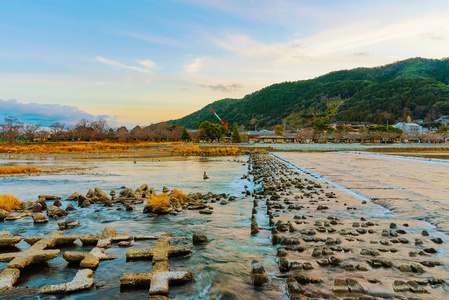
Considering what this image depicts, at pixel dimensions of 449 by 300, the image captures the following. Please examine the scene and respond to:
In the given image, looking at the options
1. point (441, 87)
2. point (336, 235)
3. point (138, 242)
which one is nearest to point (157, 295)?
point (138, 242)

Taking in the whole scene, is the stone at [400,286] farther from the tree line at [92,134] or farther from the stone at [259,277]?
the tree line at [92,134]

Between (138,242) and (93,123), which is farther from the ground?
(93,123)

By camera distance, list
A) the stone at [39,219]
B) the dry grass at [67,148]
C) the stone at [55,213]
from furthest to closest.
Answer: the dry grass at [67,148] < the stone at [55,213] < the stone at [39,219]

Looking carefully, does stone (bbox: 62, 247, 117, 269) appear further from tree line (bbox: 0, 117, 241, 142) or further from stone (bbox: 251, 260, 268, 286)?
tree line (bbox: 0, 117, 241, 142)

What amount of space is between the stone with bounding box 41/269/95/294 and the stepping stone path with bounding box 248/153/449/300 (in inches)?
102

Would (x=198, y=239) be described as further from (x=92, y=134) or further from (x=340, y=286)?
(x=92, y=134)

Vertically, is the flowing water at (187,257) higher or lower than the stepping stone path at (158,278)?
lower

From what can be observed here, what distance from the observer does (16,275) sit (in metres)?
4.02

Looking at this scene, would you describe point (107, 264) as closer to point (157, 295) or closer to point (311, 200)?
point (157, 295)

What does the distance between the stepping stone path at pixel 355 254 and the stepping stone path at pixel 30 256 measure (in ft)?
11.9

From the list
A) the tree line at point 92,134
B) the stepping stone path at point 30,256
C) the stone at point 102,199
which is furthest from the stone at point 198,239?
the tree line at point 92,134

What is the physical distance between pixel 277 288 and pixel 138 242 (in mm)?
3157

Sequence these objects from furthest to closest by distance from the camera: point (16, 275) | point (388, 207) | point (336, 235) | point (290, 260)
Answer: point (388, 207)
point (336, 235)
point (290, 260)
point (16, 275)

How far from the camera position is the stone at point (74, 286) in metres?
3.66
